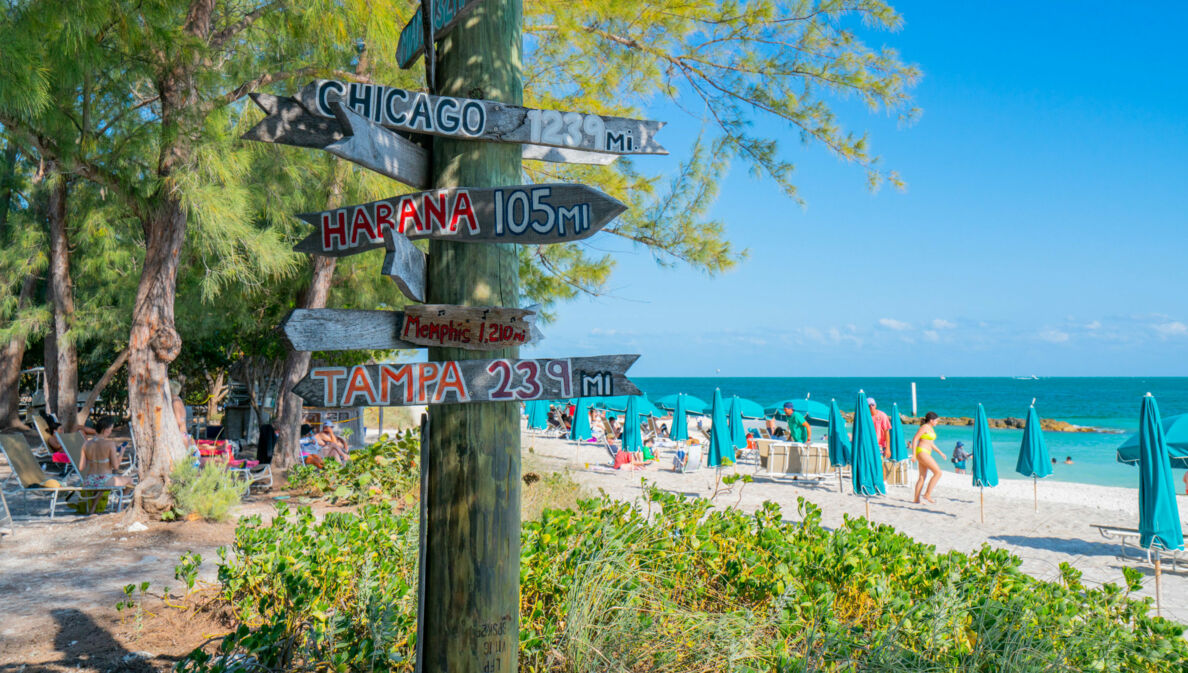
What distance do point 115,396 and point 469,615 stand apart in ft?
80.4

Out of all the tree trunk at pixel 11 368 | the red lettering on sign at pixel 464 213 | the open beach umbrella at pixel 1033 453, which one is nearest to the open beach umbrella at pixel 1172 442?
the open beach umbrella at pixel 1033 453

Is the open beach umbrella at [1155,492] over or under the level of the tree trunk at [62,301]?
under

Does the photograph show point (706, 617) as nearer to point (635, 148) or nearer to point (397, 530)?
point (397, 530)

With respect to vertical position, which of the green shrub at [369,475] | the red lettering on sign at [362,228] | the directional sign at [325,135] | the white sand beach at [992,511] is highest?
the directional sign at [325,135]

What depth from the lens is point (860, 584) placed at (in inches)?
140

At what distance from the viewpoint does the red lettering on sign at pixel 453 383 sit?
7.11 ft

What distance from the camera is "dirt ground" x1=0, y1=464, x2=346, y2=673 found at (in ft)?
12.5

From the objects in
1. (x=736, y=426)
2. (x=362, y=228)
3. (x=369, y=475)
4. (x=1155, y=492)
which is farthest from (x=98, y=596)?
(x=736, y=426)

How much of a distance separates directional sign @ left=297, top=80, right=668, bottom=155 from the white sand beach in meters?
5.24

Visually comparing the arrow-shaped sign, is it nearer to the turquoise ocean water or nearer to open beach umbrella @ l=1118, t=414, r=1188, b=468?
the turquoise ocean water

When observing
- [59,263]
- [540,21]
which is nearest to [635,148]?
[540,21]

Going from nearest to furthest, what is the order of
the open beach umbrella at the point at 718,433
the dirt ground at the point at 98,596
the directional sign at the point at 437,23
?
the directional sign at the point at 437,23
the dirt ground at the point at 98,596
the open beach umbrella at the point at 718,433

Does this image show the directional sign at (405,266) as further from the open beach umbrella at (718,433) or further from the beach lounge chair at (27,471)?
the open beach umbrella at (718,433)

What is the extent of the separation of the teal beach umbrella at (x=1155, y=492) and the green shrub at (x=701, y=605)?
5288 millimetres
